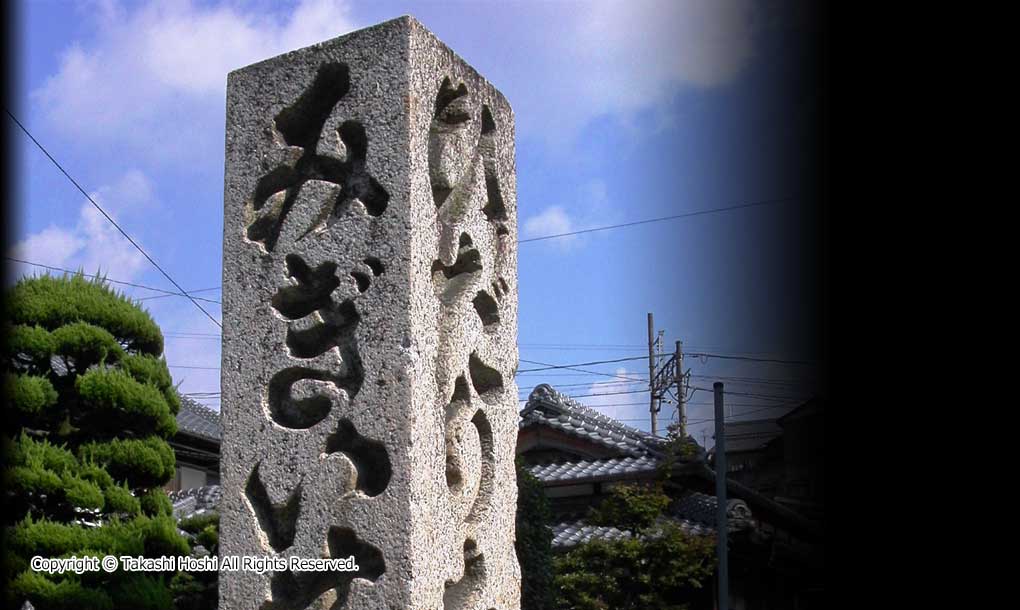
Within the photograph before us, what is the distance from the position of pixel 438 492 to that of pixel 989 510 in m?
1.47

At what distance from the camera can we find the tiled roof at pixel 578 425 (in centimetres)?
1299

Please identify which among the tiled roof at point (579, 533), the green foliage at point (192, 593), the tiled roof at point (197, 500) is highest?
the tiled roof at point (197, 500)

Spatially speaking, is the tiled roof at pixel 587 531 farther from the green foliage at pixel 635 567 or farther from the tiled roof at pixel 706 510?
the green foliage at pixel 635 567

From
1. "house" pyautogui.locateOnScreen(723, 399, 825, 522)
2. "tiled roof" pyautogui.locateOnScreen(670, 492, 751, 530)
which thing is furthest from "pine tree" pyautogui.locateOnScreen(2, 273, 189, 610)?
"house" pyautogui.locateOnScreen(723, 399, 825, 522)

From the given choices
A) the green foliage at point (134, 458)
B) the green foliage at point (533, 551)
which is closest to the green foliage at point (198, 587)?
the green foliage at point (134, 458)

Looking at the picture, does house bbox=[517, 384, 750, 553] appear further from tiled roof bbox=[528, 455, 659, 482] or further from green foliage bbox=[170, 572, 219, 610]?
green foliage bbox=[170, 572, 219, 610]

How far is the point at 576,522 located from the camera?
12562 mm

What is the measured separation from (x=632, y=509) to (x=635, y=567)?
0.66 m

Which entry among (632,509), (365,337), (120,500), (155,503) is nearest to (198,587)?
(155,503)

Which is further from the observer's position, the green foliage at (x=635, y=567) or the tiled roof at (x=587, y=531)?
the tiled roof at (x=587, y=531)

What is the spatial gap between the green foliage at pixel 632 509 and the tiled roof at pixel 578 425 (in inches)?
85.7

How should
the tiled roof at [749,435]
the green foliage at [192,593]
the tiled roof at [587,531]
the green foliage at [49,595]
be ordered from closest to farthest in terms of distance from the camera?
the green foliage at [49,595] → the green foliage at [192,593] → the tiled roof at [587,531] → the tiled roof at [749,435]

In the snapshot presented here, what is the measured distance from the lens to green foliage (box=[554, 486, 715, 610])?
965cm

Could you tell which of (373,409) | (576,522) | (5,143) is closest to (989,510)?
(373,409)
